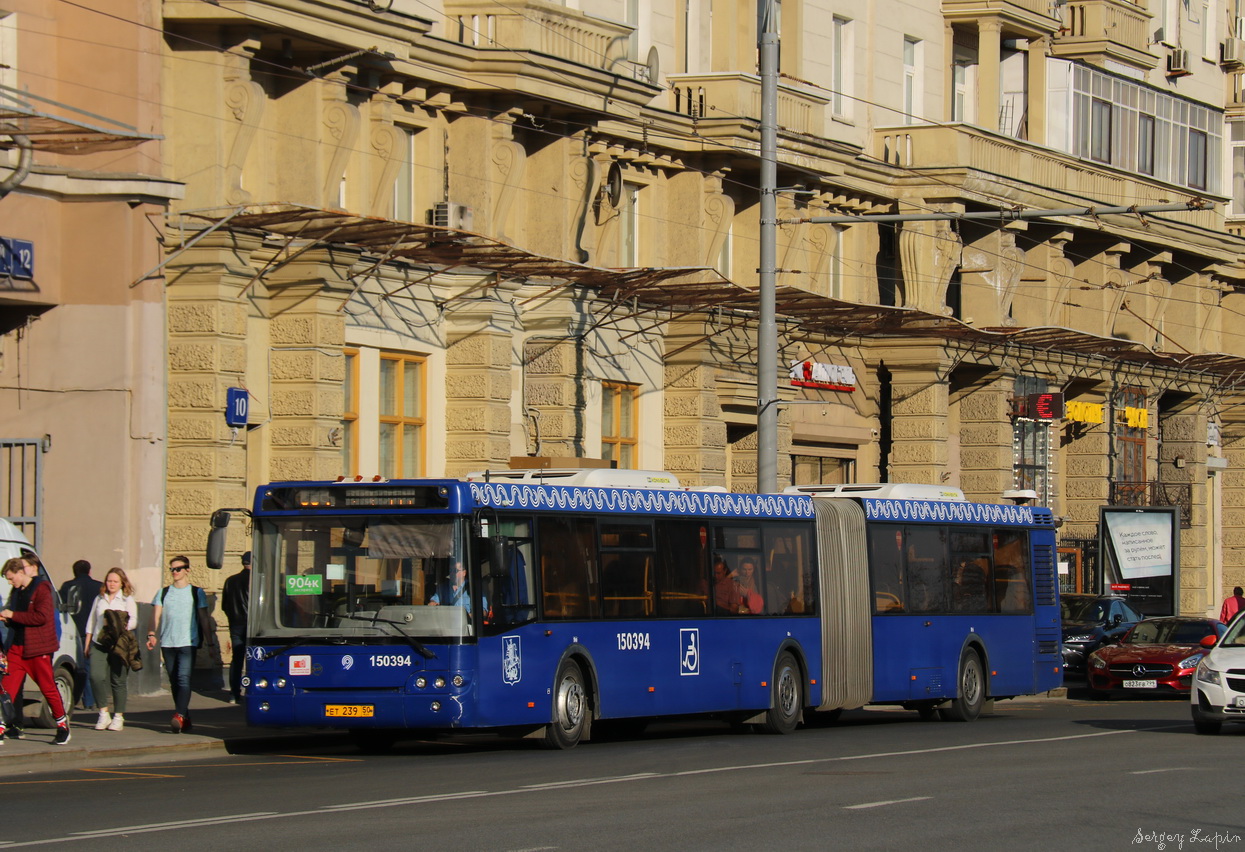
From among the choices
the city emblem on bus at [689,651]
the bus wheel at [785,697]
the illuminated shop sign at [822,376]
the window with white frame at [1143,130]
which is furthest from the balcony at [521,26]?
the window with white frame at [1143,130]

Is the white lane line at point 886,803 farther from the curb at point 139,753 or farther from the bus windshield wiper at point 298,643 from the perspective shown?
the curb at point 139,753

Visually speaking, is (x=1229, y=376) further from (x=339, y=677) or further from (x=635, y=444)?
(x=339, y=677)

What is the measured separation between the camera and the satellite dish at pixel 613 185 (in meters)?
34.2

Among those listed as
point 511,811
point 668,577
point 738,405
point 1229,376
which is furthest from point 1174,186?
point 511,811

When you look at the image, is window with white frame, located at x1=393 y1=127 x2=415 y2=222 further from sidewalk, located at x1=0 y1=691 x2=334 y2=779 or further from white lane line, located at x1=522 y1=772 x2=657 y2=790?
white lane line, located at x1=522 y1=772 x2=657 y2=790

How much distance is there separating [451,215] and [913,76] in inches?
638

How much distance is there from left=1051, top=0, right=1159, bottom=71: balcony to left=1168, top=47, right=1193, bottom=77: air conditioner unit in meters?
4.68

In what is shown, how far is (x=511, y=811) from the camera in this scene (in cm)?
1402

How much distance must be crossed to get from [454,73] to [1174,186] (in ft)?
79.7

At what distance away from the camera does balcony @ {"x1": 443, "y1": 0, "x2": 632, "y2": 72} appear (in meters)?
30.8

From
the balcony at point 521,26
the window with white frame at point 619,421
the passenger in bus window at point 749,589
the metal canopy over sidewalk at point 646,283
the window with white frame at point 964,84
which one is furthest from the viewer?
the window with white frame at point 964,84

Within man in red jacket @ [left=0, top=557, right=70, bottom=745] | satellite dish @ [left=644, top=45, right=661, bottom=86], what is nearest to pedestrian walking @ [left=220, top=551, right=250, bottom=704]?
man in red jacket @ [left=0, top=557, right=70, bottom=745]

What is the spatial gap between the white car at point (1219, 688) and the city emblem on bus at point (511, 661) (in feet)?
25.3

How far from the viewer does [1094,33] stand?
156ft
